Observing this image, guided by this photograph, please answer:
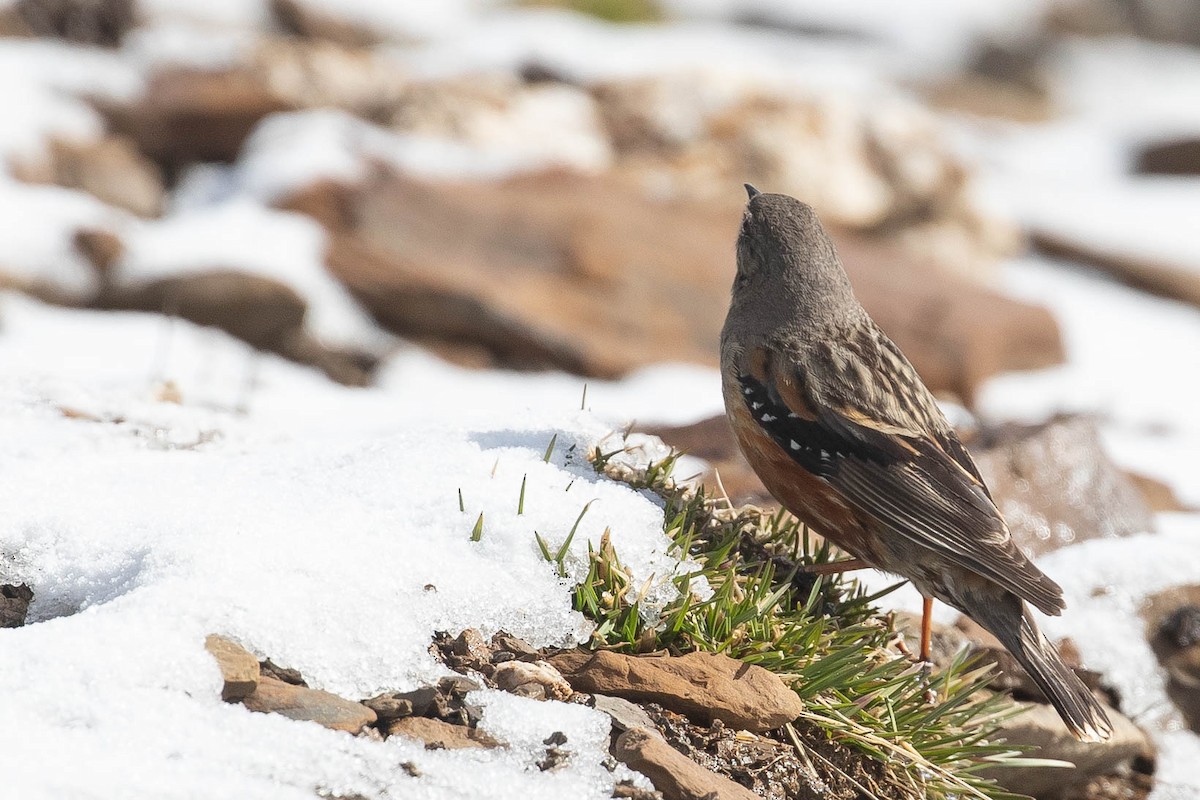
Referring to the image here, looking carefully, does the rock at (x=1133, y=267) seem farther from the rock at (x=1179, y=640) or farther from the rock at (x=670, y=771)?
the rock at (x=670, y=771)

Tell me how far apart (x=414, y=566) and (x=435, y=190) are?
24.7 feet

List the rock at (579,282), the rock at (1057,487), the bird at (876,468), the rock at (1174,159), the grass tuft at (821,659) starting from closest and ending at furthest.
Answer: the grass tuft at (821,659) → the bird at (876,468) → the rock at (1057,487) → the rock at (579,282) → the rock at (1174,159)

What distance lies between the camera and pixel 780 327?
17.0 feet

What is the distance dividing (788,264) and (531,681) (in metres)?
2.41

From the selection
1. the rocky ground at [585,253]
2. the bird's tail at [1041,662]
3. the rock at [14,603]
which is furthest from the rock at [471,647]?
the bird's tail at [1041,662]

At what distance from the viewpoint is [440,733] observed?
3.43m

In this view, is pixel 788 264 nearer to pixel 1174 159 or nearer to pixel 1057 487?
pixel 1057 487

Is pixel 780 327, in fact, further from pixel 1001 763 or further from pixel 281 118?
pixel 281 118

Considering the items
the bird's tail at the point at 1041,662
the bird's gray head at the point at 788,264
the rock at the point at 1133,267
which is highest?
the bird's gray head at the point at 788,264

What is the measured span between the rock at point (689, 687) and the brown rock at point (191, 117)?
9.56 m

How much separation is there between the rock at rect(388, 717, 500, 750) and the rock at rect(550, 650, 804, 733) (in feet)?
1.31

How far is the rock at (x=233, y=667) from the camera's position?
10.9 feet

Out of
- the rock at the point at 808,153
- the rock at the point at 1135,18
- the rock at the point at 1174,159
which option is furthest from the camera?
the rock at the point at 1135,18

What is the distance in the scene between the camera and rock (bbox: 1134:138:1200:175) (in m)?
17.7
